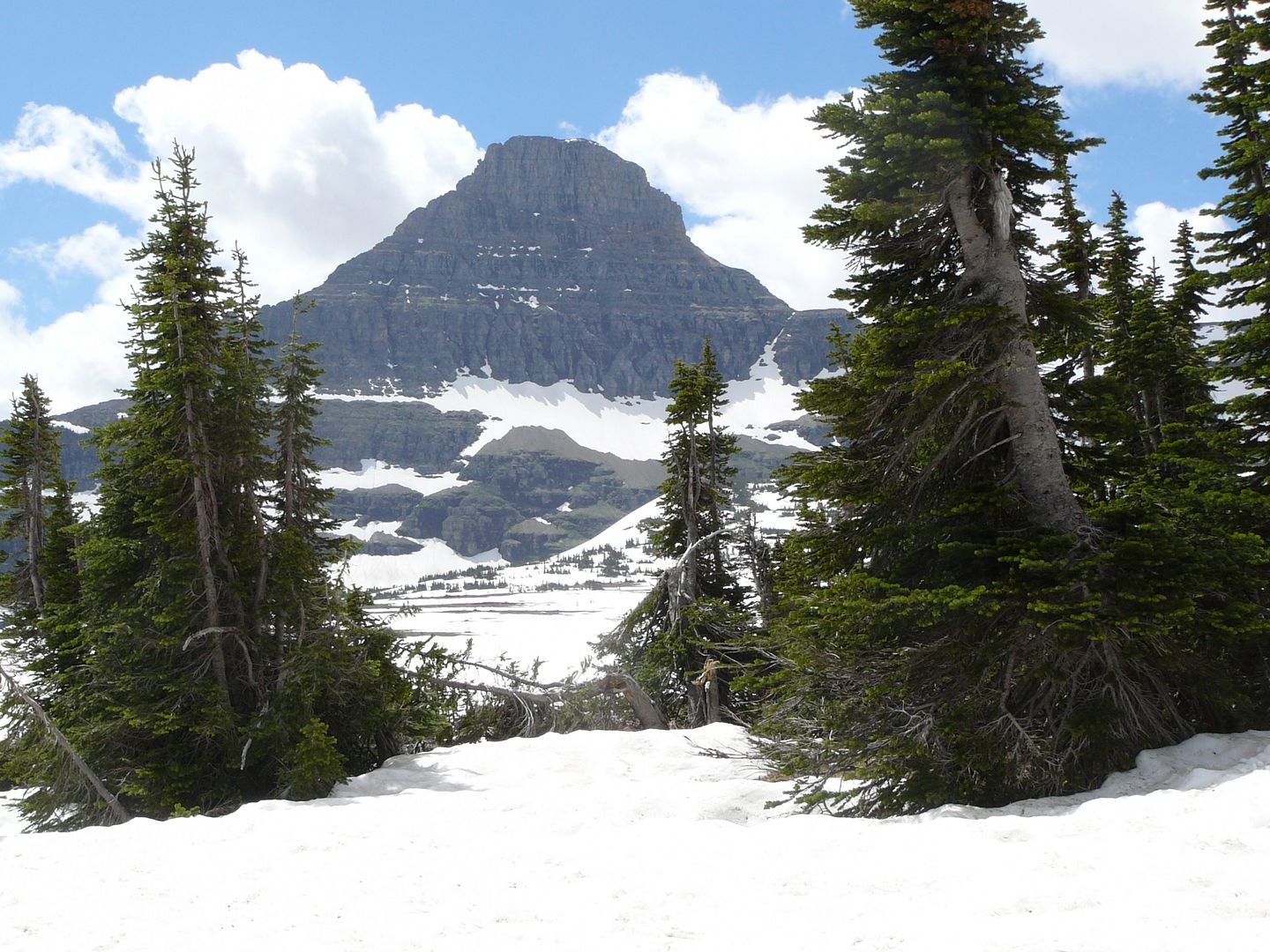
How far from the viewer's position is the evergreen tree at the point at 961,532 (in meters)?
7.81

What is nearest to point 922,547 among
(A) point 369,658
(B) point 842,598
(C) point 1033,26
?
(B) point 842,598

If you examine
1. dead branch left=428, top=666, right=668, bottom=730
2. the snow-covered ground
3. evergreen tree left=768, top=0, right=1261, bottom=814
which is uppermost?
evergreen tree left=768, top=0, right=1261, bottom=814

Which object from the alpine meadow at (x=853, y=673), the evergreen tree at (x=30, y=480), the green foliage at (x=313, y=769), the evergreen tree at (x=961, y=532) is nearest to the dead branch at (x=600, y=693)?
the alpine meadow at (x=853, y=673)

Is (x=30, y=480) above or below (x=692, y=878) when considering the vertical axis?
above

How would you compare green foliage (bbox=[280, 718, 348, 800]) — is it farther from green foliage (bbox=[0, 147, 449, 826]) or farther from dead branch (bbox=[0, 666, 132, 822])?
dead branch (bbox=[0, 666, 132, 822])

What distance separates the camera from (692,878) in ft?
20.5

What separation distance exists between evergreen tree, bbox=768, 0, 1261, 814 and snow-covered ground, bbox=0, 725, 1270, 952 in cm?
65

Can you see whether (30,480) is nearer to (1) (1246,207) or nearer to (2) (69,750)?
(2) (69,750)

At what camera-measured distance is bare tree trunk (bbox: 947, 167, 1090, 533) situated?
8.63 metres

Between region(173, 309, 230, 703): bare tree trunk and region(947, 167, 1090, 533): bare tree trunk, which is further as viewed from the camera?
region(173, 309, 230, 703): bare tree trunk

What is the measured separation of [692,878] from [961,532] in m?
4.87

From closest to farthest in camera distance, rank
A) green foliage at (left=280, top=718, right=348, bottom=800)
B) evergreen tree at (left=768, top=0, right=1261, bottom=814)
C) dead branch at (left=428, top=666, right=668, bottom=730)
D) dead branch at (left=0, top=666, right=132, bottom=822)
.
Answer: evergreen tree at (left=768, top=0, right=1261, bottom=814) → green foliage at (left=280, top=718, right=348, bottom=800) → dead branch at (left=0, top=666, right=132, bottom=822) → dead branch at (left=428, top=666, right=668, bottom=730)

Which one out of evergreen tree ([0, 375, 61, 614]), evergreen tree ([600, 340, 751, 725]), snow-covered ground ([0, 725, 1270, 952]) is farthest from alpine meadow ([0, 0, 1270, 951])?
evergreen tree ([0, 375, 61, 614])

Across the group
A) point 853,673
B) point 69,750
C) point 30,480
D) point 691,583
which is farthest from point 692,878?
point 30,480
